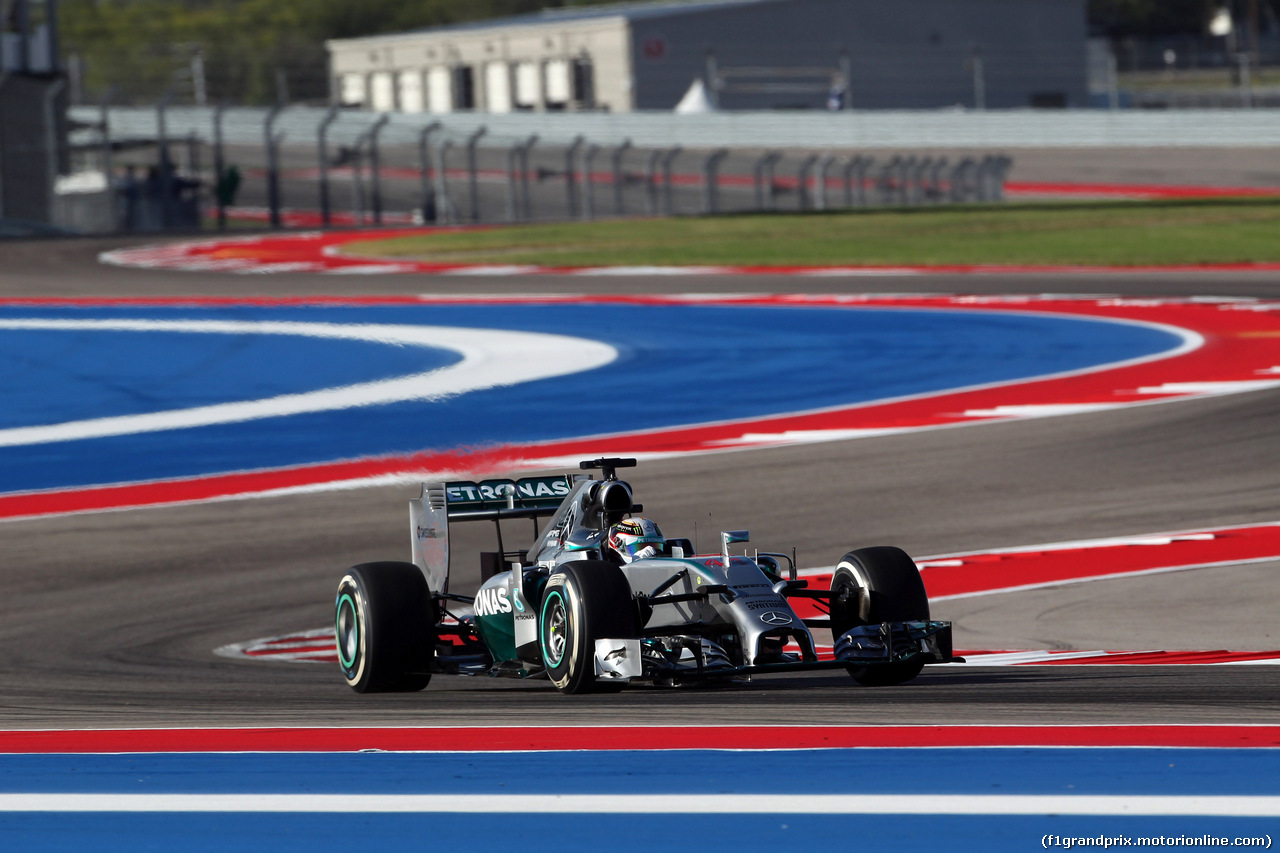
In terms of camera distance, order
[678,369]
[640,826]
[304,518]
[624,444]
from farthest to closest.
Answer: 1. [678,369]
2. [624,444]
3. [304,518]
4. [640,826]

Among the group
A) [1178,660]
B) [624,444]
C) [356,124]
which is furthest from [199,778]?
[356,124]

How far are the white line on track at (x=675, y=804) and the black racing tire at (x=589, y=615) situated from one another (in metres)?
1.48

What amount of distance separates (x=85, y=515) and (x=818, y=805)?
840 centimetres

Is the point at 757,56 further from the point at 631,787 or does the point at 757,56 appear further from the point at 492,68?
the point at 631,787

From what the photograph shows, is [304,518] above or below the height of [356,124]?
below

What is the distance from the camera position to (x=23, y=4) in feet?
131

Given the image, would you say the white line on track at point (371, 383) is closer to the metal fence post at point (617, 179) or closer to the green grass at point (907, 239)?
the green grass at point (907, 239)

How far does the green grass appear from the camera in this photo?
30016 mm

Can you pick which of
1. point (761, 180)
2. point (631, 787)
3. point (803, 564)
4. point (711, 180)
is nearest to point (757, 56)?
point (761, 180)

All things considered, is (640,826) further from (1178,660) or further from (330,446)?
(330,446)

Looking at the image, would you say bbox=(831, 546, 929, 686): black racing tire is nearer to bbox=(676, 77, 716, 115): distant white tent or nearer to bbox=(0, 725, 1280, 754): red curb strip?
bbox=(0, 725, 1280, 754): red curb strip

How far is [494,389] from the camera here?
16.2m

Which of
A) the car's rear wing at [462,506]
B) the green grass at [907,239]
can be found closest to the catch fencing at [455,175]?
the green grass at [907,239]

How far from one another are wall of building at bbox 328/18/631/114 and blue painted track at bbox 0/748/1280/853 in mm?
64111
